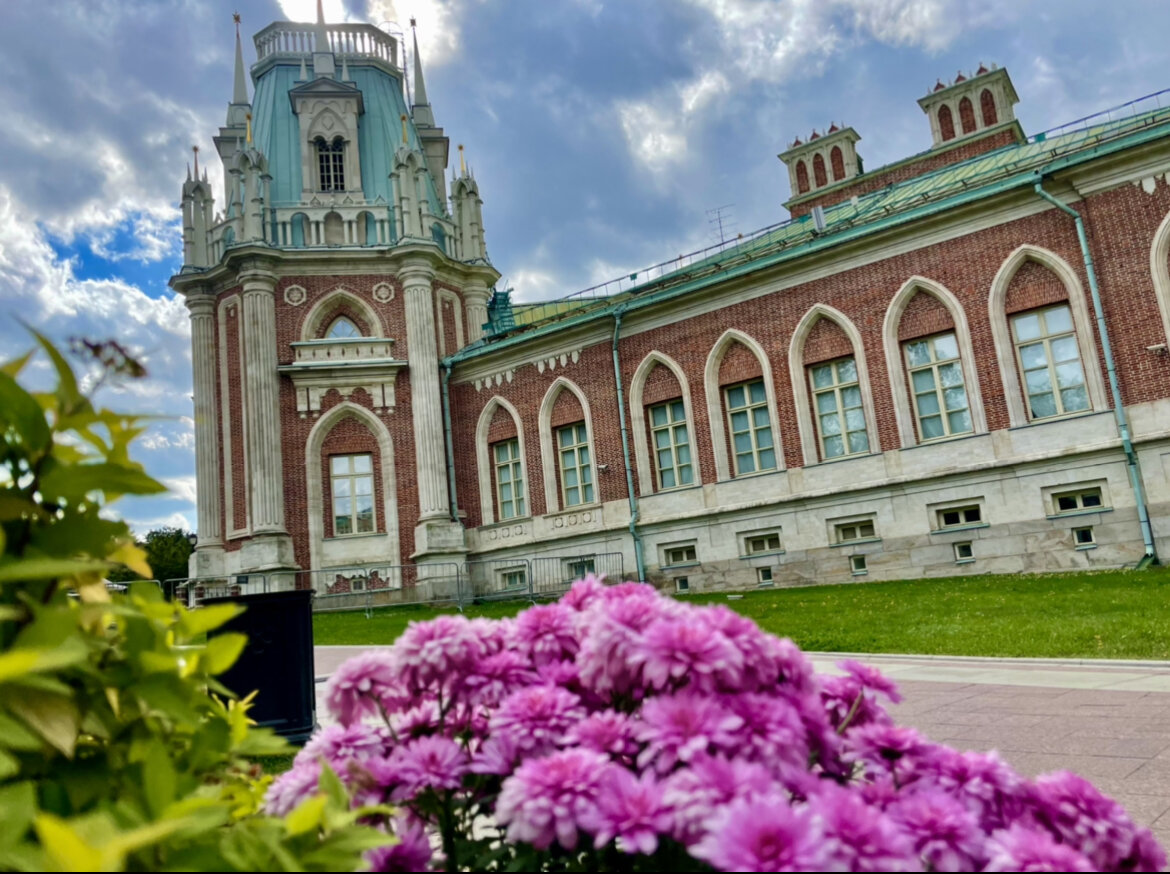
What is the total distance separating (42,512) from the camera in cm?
164

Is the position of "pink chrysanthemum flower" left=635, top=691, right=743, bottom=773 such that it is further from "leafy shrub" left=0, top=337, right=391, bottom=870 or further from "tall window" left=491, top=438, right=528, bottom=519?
"tall window" left=491, top=438, right=528, bottom=519

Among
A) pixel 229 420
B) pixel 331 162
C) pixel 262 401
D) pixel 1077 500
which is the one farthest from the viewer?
pixel 331 162

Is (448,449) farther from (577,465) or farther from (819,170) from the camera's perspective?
(819,170)

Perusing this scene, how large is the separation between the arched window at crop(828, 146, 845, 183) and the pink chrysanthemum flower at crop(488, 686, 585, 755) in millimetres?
42087

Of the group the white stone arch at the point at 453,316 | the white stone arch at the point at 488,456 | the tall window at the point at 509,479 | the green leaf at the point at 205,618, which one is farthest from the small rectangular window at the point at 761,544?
the green leaf at the point at 205,618

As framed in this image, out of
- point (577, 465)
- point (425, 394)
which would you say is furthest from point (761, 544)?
point (425, 394)

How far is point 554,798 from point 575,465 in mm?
24737

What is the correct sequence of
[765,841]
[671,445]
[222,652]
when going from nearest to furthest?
1. [765,841]
2. [222,652]
3. [671,445]

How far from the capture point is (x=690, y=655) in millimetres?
1673

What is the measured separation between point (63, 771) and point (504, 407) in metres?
26.5

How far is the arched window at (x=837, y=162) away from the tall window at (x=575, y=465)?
2163 cm

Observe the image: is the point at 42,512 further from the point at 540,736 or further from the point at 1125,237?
the point at 1125,237

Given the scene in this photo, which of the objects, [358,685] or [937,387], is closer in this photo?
[358,685]

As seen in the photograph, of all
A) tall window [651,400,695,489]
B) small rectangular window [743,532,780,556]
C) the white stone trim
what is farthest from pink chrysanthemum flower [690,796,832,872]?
the white stone trim
